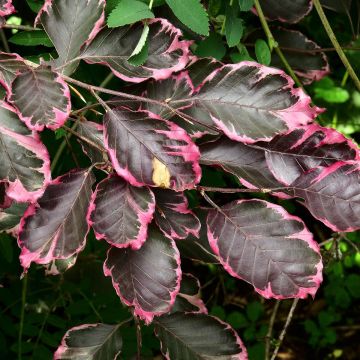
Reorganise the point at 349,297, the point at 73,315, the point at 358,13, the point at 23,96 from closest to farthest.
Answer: the point at 23,96 < the point at 358,13 < the point at 73,315 < the point at 349,297

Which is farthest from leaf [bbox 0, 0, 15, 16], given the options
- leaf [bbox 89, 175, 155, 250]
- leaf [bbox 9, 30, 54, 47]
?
leaf [bbox 89, 175, 155, 250]

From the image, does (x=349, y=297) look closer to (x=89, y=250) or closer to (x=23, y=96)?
(x=89, y=250)

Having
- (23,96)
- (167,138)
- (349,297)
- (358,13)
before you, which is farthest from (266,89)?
(349,297)

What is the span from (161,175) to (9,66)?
0.27m

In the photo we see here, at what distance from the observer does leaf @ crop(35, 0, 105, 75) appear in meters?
0.83

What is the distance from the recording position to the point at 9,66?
0.78 m

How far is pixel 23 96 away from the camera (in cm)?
72

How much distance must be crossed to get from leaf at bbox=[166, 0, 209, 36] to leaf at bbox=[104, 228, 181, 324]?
30 cm

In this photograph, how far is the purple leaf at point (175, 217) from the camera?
785mm

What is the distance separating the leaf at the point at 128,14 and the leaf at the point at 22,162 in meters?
0.19

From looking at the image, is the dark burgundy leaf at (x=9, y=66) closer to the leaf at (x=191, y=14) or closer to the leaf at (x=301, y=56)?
the leaf at (x=191, y=14)

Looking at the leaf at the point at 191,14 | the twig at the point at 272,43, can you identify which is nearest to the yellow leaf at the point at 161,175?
the leaf at the point at 191,14

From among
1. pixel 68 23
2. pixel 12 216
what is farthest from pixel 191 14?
pixel 12 216

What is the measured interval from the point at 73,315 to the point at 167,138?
96cm
